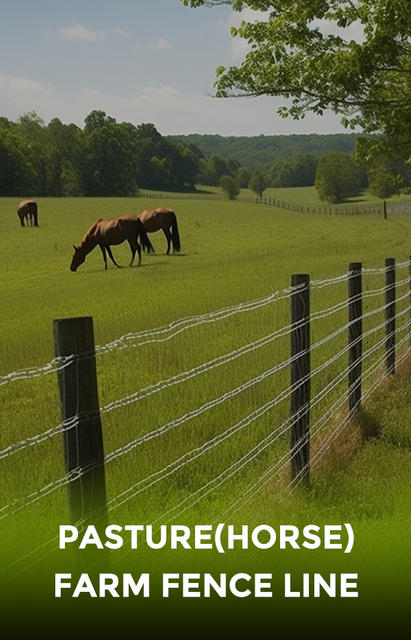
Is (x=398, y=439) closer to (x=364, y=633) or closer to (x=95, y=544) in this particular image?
(x=364, y=633)

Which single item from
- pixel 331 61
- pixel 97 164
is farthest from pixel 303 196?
pixel 331 61

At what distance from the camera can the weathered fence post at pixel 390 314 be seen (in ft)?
36.0

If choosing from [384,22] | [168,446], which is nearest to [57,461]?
[168,446]

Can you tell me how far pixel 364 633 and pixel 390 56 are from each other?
41.4ft

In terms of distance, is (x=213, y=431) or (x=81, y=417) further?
(x=213, y=431)

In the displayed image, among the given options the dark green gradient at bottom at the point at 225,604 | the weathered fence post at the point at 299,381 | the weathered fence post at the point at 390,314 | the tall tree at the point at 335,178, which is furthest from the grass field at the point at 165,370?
the tall tree at the point at 335,178

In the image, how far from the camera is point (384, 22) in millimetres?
13867

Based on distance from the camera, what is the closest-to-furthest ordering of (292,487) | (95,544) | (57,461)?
1. (95,544)
2. (292,487)
3. (57,461)

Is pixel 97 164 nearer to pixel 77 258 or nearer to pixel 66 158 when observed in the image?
pixel 66 158

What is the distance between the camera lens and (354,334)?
29.8 ft

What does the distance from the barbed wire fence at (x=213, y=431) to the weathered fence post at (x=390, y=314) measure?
0.07 ft

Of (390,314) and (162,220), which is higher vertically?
(162,220)

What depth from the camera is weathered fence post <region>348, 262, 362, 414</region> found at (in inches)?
348

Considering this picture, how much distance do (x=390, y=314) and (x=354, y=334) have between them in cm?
266
